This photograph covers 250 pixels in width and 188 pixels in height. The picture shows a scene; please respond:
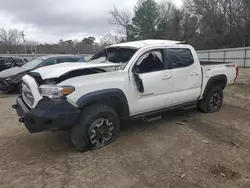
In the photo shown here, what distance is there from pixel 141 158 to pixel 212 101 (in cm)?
337

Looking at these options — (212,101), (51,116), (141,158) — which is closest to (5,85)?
(51,116)

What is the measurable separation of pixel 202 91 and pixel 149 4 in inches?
1795

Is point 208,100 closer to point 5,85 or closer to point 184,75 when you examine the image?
point 184,75

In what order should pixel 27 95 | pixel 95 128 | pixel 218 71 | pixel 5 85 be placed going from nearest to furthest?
pixel 95 128 → pixel 27 95 → pixel 218 71 → pixel 5 85

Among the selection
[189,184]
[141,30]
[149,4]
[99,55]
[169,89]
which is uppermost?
[149,4]

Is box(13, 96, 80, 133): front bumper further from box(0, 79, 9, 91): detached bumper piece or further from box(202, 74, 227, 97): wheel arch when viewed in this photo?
box(0, 79, 9, 91): detached bumper piece

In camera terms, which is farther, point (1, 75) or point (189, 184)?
point (1, 75)

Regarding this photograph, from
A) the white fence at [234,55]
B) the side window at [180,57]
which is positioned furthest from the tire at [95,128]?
the white fence at [234,55]

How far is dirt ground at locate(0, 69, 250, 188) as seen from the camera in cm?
316

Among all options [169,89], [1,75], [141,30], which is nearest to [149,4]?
[141,30]

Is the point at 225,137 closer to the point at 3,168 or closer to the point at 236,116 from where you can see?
the point at 236,116

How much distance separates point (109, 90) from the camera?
4.00 meters

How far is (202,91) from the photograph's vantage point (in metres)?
5.75

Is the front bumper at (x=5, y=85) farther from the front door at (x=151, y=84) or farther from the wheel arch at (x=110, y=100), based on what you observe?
the front door at (x=151, y=84)
